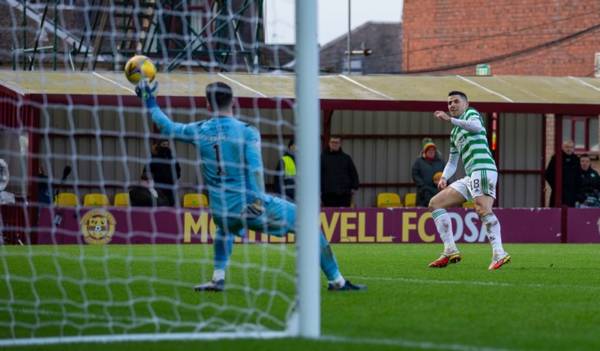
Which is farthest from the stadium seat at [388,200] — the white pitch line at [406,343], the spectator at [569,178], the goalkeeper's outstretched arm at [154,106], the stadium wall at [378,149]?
the white pitch line at [406,343]

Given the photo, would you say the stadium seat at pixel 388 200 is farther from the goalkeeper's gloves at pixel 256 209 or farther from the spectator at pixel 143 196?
the goalkeeper's gloves at pixel 256 209

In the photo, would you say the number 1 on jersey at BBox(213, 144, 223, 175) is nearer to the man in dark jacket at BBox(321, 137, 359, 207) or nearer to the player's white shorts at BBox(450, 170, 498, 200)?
the player's white shorts at BBox(450, 170, 498, 200)

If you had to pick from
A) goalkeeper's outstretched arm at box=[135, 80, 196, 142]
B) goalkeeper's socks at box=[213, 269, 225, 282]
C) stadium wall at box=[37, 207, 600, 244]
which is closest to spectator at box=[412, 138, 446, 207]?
stadium wall at box=[37, 207, 600, 244]

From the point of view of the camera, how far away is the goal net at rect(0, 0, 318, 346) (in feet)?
30.6

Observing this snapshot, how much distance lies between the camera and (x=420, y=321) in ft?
29.4

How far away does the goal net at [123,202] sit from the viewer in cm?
934

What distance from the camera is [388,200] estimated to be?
2769 cm

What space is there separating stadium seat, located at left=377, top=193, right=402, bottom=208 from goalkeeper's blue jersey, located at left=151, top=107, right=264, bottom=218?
660 inches

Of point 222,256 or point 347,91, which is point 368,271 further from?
point 347,91

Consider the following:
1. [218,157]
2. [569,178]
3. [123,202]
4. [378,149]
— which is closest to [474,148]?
[218,157]

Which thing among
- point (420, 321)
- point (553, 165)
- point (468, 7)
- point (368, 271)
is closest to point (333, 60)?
point (468, 7)

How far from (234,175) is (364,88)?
51.6ft

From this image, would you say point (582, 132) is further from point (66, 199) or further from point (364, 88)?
point (66, 199)

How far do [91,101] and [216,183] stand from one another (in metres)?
13.0
